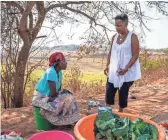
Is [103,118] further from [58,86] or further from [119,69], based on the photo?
[58,86]

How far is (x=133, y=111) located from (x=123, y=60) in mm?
1588

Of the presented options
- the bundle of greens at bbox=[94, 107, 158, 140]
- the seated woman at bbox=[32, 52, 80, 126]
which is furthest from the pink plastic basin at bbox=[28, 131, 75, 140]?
the seated woman at bbox=[32, 52, 80, 126]

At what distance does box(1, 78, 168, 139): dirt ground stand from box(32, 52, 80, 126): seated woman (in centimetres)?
19

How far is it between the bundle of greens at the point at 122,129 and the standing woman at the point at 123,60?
1.27 meters

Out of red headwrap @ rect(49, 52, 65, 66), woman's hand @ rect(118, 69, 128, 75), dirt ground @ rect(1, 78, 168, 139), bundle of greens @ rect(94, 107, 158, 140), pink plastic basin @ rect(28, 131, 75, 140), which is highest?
red headwrap @ rect(49, 52, 65, 66)

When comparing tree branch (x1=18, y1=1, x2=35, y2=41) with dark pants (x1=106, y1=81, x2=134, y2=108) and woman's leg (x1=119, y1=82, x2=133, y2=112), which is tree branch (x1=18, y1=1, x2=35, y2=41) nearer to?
dark pants (x1=106, y1=81, x2=134, y2=108)

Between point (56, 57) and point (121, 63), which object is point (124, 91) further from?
point (56, 57)

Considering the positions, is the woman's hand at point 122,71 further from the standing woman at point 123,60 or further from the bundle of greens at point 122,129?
the bundle of greens at point 122,129

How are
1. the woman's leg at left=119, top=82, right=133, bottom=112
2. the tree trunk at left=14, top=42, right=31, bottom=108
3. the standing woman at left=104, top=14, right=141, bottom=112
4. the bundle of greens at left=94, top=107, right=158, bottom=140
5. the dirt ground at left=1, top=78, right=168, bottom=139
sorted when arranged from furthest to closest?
1. the tree trunk at left=14, top=42, right=31, bottom=108
2. the dirt ground at left=1, top=78, right=168, bottom=139
3. the woman's leg at left=119, top=82, right=133, bottom=112
4. the standing woman at left=104, top=14, right=141, bottom=112
5. the bundle of greens at left=94, top=107, right=158, bottom=140

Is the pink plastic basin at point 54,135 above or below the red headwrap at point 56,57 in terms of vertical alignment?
below

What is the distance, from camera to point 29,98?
20.8 feet

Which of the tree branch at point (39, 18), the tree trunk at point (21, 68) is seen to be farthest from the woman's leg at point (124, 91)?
the tree branch at point (39, 18)

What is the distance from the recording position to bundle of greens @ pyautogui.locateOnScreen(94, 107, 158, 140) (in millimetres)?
1932

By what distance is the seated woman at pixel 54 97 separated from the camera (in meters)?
3.44
